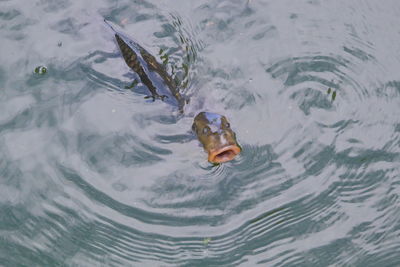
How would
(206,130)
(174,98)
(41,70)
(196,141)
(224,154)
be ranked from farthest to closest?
(41,70), (174,98), (196,141), (206,130), (224,154)

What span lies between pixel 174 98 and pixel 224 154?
2.75ft

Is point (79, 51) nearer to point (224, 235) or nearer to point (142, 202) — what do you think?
point (142, 202)

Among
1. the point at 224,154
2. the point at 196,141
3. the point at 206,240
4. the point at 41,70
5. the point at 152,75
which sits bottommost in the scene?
the point at 206,240

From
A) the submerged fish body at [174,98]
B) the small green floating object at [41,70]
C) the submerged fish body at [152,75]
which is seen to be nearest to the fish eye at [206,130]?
the submerged fish body at [174,98]

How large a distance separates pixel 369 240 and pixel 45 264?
2384mm

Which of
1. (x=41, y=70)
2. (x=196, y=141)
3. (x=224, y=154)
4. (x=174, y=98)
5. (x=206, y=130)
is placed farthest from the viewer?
(x=41, y=70)

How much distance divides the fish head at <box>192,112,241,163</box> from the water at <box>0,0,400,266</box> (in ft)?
0.71

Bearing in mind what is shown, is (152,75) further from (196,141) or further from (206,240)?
(206,240)

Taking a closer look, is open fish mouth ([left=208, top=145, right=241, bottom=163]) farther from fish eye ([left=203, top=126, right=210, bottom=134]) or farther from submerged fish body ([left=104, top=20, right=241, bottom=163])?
fish eye ([left=203, top=126, right=210, bottom=134])

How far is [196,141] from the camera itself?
4.43 metres

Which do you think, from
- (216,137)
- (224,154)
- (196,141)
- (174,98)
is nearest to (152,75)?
(174,98)

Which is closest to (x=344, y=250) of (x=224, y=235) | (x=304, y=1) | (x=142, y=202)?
(x=224, y=235)

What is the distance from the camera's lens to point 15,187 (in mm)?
4430

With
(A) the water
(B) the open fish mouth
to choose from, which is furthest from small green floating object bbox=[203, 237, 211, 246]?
(B) the open fish mouth
